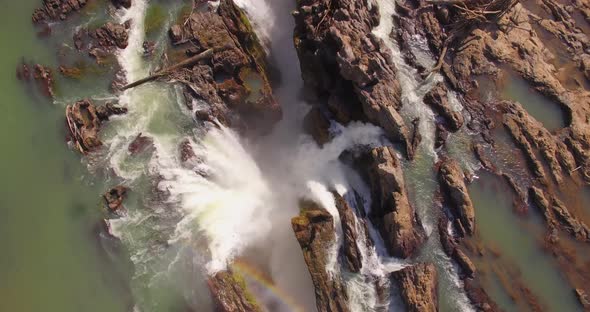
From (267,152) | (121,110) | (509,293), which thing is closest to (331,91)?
(267,152)

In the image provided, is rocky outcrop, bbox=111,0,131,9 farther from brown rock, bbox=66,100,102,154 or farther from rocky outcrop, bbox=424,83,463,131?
rocky outcrop, bbox=424,83,463,131

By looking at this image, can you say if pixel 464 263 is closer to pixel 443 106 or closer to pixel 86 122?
pixel 443 106

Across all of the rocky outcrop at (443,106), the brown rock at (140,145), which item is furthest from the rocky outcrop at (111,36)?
the rocky outcrop at (443,106)

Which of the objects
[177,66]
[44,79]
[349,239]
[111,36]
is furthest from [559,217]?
[44,79]

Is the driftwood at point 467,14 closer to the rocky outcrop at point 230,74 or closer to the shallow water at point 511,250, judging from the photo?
the shallow water at point 511,250

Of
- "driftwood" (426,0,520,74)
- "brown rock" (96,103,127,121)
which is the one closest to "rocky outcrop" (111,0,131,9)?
"brown rock" (96,103,127,121)
